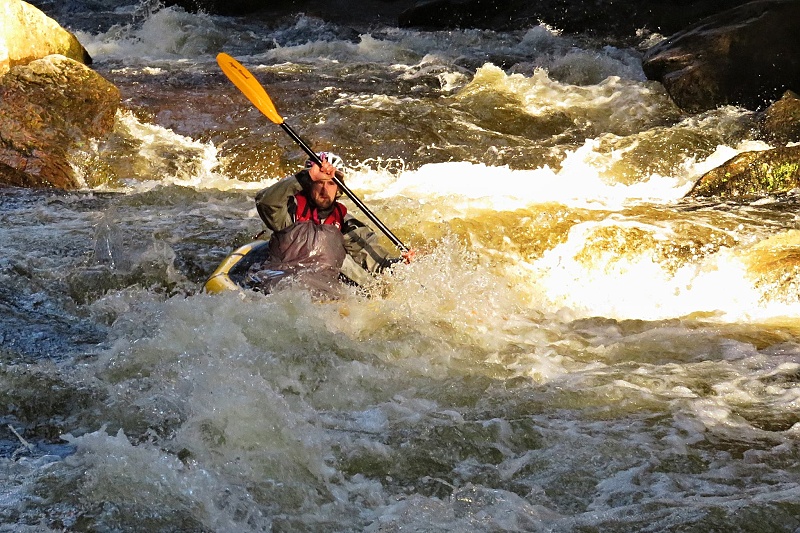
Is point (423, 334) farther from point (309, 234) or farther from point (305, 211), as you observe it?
point (305, 211)

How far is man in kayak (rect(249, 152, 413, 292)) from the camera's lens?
5055mm

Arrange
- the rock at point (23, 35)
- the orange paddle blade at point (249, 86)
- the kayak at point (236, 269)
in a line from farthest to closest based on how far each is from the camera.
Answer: the rock at point (23, 35)
the orange paddle blade at point (249, 86)
the kayak at point (236, 269)

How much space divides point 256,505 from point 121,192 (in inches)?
181

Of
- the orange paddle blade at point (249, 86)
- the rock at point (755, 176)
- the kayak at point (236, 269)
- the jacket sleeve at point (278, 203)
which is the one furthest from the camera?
the rock at point (755, 176)

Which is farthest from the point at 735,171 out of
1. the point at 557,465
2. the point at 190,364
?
the point at 190,364

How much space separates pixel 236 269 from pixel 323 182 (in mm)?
718

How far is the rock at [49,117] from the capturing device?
7.34 m

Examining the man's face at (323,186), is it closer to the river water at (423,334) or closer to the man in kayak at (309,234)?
the man in kayak at (309,234)

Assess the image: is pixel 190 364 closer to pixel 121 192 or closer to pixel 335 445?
pixel 335 445

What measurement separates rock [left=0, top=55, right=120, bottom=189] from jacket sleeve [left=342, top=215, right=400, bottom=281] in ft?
10.0

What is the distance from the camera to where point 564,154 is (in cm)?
796

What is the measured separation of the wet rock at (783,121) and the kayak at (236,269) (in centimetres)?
479

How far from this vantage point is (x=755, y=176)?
7.05 m

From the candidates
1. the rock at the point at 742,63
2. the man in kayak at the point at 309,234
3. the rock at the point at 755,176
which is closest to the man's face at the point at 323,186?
the man in kayak at the point at 309,234
